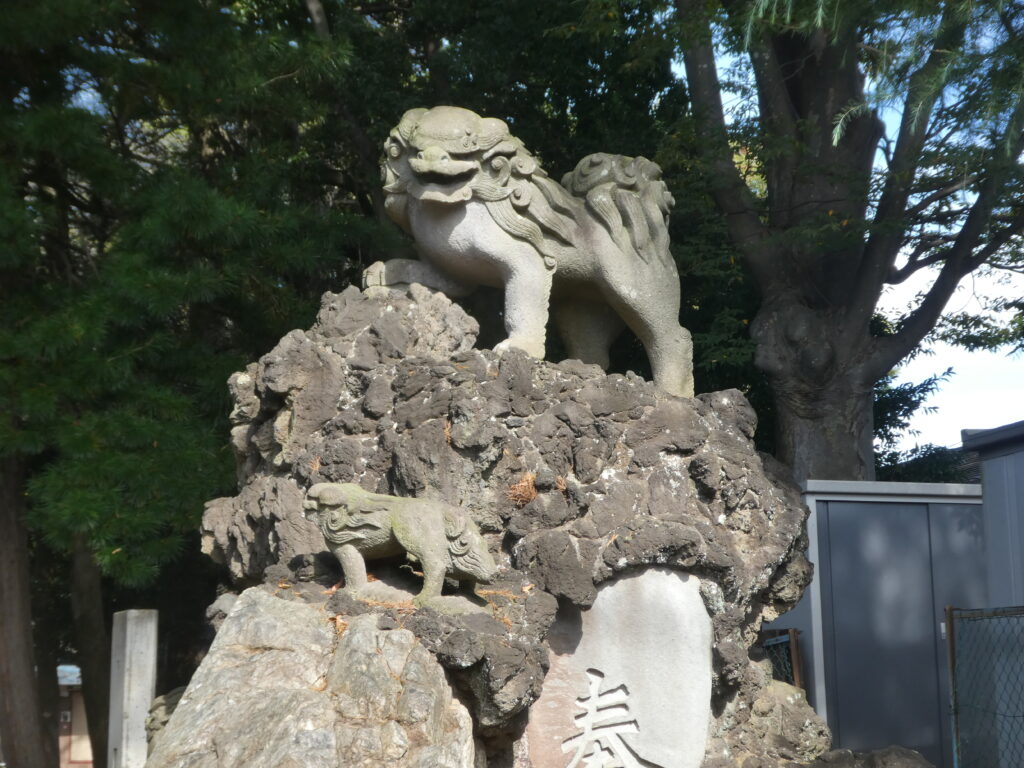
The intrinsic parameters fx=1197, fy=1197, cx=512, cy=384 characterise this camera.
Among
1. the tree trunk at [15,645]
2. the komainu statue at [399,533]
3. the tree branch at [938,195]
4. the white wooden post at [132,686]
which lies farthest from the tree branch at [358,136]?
the komainu statue at [399,533]

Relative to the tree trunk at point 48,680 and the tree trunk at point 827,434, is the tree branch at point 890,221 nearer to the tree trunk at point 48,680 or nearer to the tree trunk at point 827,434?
the tree trunk at point 827,434

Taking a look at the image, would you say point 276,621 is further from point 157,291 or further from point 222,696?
point 157,291

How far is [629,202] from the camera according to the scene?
5426 millimetres

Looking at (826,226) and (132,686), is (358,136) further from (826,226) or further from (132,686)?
(132,686)

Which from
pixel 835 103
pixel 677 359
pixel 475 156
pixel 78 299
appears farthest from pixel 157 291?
pixel 835 103

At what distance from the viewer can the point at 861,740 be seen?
7199 millimetres

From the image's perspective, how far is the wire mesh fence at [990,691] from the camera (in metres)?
6.61

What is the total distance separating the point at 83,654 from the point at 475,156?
5.23 metres

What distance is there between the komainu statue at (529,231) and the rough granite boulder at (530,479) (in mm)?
379

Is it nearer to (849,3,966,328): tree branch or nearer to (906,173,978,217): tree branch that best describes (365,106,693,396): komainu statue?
(849,3,966,328): tree branch

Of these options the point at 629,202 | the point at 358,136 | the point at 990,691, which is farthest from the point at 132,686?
the point at 358,136

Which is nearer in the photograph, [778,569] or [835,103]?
[778,569]

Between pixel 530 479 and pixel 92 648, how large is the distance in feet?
17.0

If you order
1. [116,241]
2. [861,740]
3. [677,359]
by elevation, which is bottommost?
[861,740]
